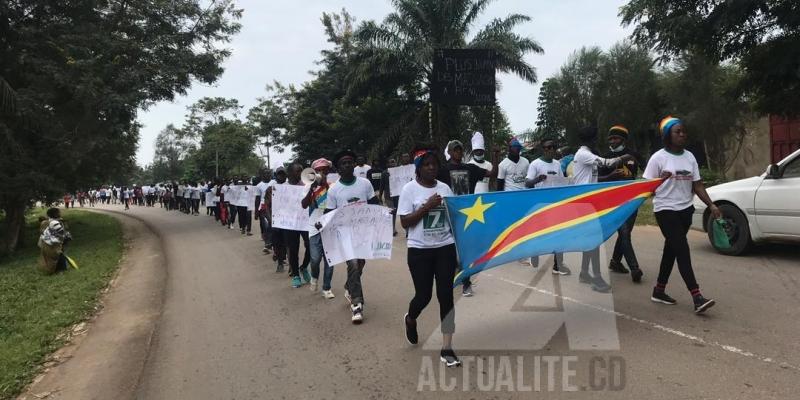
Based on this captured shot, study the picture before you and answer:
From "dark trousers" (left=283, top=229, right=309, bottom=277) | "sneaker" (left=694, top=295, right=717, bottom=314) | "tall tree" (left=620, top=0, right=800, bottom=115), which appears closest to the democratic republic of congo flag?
"sneaker" (left=694, top=295, right=717, bottom=314)

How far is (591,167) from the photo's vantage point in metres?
6.45

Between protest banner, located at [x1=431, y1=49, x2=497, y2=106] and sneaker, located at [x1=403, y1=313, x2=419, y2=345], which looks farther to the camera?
protest banner, located at [x1=431, y1=49, x2=497, y2=106]

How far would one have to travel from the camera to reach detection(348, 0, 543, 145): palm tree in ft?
75.2

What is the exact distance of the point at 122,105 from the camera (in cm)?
1712

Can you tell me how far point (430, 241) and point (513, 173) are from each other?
3456 millimetres

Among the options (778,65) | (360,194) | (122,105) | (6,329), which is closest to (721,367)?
(360,194)

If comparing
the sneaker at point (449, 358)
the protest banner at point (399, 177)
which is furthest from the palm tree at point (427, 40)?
the sneaker at point (449, 358)

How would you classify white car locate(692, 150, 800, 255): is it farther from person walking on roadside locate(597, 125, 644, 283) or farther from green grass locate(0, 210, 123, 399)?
green grass locate(0, 210, 123, 399)

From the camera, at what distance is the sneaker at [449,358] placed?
423 centimetres

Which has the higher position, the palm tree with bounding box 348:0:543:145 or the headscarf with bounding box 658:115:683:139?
the palm tree with bounding box 348:0:543:145

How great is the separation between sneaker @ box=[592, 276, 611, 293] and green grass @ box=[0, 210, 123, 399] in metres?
5.75

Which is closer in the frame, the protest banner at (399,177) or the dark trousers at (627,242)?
the dark trousers at (627,242)

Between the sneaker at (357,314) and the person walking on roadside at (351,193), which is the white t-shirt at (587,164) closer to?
the person walking on roadside at (351,193)

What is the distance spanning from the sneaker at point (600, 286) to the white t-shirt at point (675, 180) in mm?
1243
